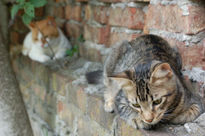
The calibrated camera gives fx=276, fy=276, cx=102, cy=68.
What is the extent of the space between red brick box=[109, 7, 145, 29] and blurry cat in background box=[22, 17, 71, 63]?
2.51 ft

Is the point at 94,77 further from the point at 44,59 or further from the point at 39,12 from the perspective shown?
the point at 39,12

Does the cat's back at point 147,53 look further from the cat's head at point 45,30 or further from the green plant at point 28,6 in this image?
the cat's head at point 45,30

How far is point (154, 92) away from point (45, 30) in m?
1.68

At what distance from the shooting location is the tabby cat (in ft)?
4.01

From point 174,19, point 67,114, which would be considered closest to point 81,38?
point 67,114

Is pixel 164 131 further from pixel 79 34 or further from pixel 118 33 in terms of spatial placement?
pixel 79 34

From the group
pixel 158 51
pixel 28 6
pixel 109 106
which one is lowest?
pixel 109 106

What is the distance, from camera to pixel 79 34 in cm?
243

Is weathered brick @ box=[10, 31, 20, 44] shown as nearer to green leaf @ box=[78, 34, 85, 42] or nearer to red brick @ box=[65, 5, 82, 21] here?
red brick @ box=[65, 5, 82, 21]

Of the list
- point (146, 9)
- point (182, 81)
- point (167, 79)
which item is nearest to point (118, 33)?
point (146, 9)

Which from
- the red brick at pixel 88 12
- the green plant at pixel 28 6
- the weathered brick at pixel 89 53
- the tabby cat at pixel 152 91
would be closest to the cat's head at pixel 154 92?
the tabby cat at pixel 152 91

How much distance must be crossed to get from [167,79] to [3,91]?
46.0 inches

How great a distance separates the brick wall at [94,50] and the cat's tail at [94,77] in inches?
2.1

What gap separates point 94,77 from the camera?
189 cm
